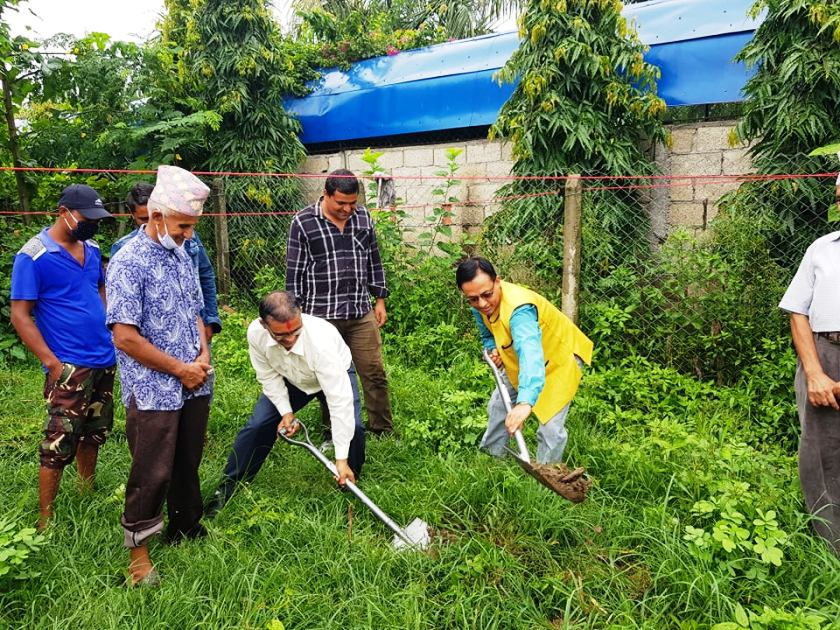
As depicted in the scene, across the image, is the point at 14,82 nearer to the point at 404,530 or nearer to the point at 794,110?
the point at 404,530

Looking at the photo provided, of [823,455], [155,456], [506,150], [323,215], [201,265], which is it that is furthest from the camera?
[506,150]

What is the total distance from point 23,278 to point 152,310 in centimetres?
95

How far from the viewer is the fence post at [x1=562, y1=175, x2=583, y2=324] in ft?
14.7

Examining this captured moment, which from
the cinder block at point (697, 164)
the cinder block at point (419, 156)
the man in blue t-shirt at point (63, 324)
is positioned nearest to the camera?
the man in blue t-shirt at point (63, 324)

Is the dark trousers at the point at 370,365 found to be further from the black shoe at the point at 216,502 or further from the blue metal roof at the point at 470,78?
the blue metal roof at the point at 470,78

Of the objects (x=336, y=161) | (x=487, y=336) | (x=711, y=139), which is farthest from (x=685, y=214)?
(x=336, y=161)

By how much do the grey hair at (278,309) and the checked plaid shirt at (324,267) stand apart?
109cm

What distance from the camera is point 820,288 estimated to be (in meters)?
2.51

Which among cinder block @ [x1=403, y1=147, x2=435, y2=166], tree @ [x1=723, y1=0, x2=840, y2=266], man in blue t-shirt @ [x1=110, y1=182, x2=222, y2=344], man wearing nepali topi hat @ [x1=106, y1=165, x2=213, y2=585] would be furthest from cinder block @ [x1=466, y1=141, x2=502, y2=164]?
man wearing nepali topi hat @ [x1=106, y1=165, x2=213, y2=585]

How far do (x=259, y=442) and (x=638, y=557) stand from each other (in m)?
1.88

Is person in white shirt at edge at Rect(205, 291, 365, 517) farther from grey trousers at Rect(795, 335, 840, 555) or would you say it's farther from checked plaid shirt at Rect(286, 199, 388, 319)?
grey trousers at Rect(795, 335, 840, 555)

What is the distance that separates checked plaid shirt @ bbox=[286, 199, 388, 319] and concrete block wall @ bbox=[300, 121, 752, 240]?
1974mm

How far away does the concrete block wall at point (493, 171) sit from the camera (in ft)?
17.2

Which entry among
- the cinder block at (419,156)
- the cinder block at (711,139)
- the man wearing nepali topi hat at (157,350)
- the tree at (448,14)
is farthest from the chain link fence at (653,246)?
the tree at (448,14)
